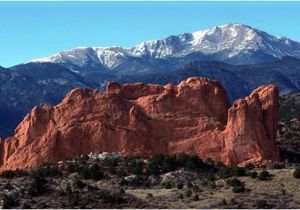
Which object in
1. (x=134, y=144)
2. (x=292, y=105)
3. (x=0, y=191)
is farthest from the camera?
(x=292, y=105)

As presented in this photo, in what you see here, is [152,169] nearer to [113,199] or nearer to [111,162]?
[111,162]

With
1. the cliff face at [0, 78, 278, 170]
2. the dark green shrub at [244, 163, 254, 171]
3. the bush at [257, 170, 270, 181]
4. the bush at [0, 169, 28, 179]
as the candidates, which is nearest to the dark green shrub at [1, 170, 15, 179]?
the bush at [0, 169, 28, 179]

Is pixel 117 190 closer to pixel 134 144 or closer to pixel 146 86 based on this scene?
pixel 134 144

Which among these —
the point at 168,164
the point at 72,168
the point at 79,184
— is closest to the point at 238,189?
the point at 168,164

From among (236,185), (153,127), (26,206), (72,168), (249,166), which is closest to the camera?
(26,206)

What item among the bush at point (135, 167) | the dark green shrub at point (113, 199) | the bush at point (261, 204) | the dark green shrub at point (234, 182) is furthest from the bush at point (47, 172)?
the bush at point (261, 204)

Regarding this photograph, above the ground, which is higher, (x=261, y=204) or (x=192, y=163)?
(x=192, y=163)

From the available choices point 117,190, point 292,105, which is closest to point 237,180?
point 117,190

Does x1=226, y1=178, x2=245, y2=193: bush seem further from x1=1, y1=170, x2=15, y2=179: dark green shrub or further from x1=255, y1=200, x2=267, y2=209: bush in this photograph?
x1=1, y1=170, x2=15, y2=179: dark green shrub
